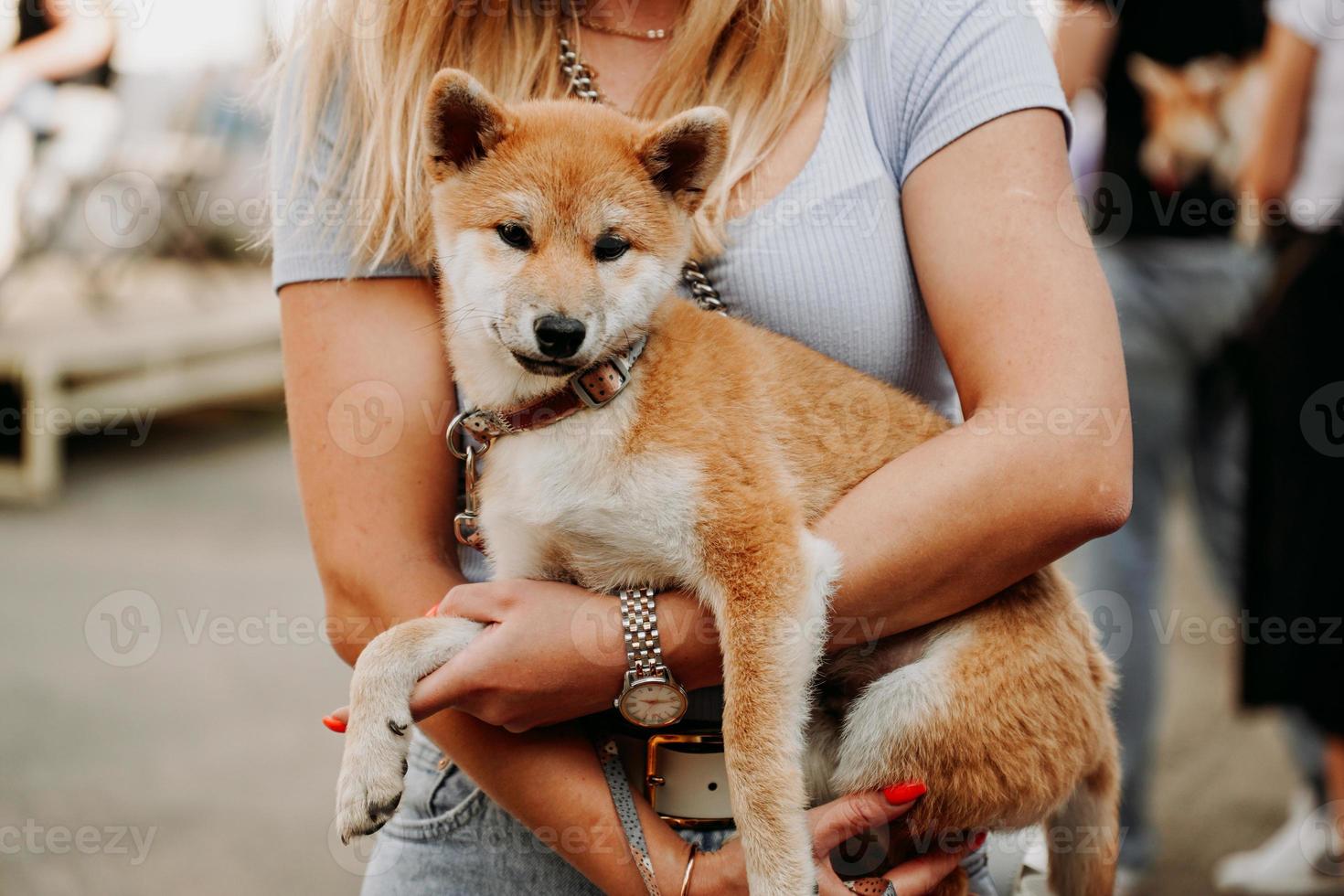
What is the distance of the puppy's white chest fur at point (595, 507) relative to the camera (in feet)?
6.56

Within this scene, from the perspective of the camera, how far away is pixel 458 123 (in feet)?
7.07

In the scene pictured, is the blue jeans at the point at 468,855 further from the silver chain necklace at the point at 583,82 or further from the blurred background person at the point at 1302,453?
the blurred background person at the point at 1302,453

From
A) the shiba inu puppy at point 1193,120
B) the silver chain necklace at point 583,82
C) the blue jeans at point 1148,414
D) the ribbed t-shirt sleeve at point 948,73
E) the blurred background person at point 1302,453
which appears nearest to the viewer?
the ribbed t-shirt sleeve at point 948,73

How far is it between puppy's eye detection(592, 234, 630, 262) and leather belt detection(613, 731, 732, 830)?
33.6 inches

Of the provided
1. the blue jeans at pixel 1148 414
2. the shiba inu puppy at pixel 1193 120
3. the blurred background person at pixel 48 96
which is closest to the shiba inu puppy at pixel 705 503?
the blue jeans at pixel 1148 414

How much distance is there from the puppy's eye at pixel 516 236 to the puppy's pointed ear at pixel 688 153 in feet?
0.82

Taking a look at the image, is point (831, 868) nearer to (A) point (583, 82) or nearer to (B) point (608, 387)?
(B) point (608, 387)

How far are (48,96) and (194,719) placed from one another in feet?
18.6

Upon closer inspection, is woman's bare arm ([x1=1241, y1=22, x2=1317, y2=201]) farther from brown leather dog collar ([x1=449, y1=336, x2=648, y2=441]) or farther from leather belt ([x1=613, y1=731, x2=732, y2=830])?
leather belt ([x1=613, y1=731, x2=732, y2=830])

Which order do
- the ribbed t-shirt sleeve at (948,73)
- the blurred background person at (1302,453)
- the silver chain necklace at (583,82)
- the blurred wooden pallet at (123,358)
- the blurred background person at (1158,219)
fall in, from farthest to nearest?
the blurred wooden pallet at (123,358)
the blurred background person at (1158,219)
the blurred background person at (1302,453)
the silver chain necklace at (583,82)
the ribbed t-shirt sleeve at (948,73)

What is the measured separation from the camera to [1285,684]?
442 cm

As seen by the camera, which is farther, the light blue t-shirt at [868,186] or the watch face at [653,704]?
the light blue t-shirt at [868,186]

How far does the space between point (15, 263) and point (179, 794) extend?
6.10 m

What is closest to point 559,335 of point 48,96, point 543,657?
point 543,657
